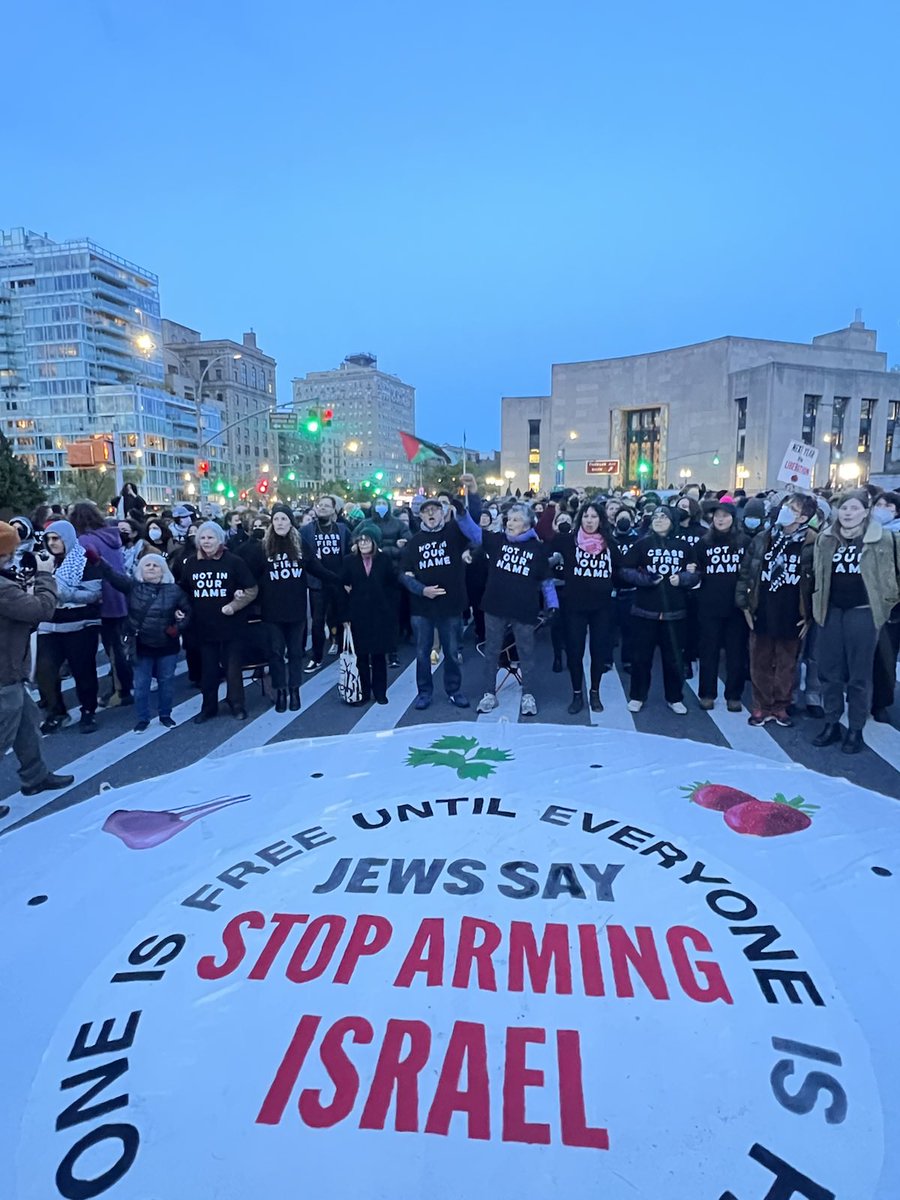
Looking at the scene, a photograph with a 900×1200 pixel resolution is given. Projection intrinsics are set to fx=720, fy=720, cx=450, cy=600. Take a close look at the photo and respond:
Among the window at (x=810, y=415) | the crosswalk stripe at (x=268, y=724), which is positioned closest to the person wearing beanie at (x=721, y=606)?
the crosswalk stripe at (x=268, y=724)

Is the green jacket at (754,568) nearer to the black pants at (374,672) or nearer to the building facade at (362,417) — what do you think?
the black pants at (374,672)

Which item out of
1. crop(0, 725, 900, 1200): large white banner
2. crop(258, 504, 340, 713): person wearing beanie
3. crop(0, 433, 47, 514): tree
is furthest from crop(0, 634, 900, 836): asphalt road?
crop(0, 433, 47, 514): tree

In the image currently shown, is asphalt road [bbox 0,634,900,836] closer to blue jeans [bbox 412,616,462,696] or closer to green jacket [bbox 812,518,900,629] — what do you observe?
blue jeans [bbox 412,616,462,696]

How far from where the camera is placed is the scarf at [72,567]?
6.21 metres

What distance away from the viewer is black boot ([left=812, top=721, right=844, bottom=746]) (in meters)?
5.86

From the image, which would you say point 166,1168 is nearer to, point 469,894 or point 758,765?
point 469,894

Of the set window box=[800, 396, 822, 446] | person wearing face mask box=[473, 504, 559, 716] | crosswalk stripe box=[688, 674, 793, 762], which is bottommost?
crosswalk stripe box=[688, 674, 793, 762]

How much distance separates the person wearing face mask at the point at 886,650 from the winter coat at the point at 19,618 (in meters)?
6.49

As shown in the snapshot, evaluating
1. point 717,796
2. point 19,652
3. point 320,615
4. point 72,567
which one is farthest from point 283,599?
point 717,796

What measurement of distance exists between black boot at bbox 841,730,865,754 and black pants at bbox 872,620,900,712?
1.00m

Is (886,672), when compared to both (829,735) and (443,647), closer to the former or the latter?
(829,735)

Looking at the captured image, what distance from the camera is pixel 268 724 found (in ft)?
21.7

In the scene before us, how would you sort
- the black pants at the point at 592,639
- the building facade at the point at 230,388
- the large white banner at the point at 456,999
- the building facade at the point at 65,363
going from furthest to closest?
the building facade at the point at 230,388 < the building facade at the point at 65,363 < the black pants at the point at 592,639 < the large white banner at the point at 456,999

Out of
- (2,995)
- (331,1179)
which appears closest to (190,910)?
(2,995)
